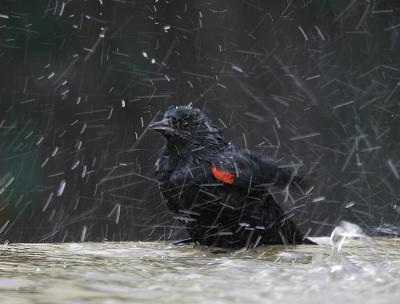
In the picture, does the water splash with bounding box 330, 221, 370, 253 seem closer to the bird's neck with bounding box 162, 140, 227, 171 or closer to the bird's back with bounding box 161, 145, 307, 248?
the bird's back with bounding box 161, 145, 307, 248

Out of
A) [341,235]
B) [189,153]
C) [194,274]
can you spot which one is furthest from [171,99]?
[194,274]

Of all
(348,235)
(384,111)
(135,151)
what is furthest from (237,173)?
(384,111)

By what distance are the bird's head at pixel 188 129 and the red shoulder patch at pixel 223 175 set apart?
207 millimetres

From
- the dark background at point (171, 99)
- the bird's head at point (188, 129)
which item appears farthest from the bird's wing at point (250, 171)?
the dark background at point (171, 99)

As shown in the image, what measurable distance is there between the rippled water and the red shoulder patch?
0.34m

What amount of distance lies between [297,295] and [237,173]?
160 cm

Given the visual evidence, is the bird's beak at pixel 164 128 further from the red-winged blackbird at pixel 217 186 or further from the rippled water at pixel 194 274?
the rippled water at pixel 194 274

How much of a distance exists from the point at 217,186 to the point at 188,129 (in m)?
0.39

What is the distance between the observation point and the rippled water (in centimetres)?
217

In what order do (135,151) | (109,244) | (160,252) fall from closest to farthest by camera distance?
1. (160,252)
2. (109,244)
3. (135,151)

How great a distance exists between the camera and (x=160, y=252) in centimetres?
340

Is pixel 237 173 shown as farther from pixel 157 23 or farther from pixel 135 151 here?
pixel 157 23

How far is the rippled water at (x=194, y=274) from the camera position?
2174 millimetres

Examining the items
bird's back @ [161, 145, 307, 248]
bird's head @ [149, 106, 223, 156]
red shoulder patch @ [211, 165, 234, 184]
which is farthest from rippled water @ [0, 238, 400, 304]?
bird's head @ [149, 106, 223, 156]
